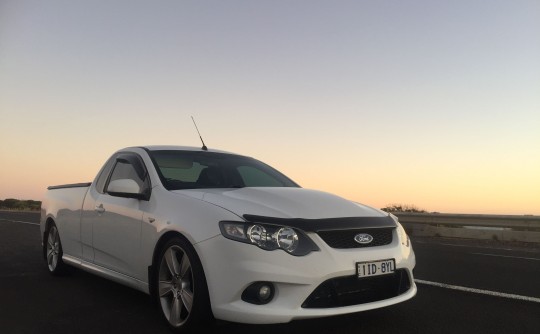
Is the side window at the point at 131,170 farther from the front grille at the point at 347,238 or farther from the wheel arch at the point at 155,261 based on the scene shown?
the front grille at the point at 347,238

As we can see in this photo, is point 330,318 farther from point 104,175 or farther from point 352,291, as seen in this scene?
point 104,175

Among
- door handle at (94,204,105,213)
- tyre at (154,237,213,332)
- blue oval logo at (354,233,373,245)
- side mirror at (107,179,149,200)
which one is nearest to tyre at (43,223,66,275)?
door handle at (94,204,105,213)

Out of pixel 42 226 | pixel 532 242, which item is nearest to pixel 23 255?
pixel 42 226

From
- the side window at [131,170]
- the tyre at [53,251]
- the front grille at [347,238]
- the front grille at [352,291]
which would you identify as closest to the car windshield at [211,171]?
the side window at [131,170]

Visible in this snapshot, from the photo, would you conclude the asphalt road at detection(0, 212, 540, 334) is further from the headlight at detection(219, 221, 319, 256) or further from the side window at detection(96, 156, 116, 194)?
the side window at detection(96, 156, 116, 194)

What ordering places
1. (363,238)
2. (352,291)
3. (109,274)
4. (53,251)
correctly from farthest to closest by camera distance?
1. (53,251)
2. (109,274)
3. (363,238)
4. (352,291)

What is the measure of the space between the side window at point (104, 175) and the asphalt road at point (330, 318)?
1.10 meters

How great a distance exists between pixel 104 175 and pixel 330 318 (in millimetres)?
2981

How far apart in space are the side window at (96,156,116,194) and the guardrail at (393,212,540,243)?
985 cm

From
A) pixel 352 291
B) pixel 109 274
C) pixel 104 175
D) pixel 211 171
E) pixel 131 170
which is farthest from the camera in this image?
pixel 104 175

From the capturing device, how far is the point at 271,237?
3412 millimetres

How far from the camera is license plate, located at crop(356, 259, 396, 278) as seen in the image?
3469 mm

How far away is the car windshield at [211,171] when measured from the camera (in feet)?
15.1

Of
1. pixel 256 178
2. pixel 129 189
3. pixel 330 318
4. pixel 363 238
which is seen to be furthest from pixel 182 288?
pixel 256 178
